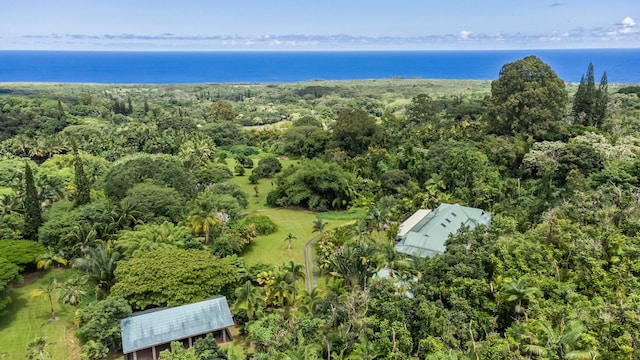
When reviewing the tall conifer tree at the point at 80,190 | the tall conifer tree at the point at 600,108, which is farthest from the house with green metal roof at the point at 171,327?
the tall conifer tree at the point at 600,108

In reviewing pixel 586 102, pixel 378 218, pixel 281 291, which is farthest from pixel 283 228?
pixel 586 102

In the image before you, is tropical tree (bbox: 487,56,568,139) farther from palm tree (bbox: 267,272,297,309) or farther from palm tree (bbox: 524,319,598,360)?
palm tree (bbox: 524,319,598,360)

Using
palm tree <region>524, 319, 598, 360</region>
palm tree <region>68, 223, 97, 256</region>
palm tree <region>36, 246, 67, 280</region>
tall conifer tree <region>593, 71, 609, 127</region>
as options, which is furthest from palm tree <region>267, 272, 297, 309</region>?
tall conifer tree <region>593, 71, 609, 127</region>

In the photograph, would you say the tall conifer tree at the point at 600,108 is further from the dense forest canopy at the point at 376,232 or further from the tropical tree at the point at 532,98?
the tropical tree at the point at 532,98

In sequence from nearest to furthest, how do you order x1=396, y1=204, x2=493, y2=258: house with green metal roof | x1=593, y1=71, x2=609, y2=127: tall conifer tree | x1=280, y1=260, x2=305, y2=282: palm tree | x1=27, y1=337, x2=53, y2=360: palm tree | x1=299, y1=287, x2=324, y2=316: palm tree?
x1=27, y1=337, x2=53, y2=360: palm tree < x1=299, y1=287, x2=324, y2=316: palm tree < x1=280, y1=260, x2=305, y2=282: palm tree < x1=396, y1=204, x2=493, y2=258: house with green metal roof < x1=593, y1=71, x2=609, y2=127: tall conifer tree

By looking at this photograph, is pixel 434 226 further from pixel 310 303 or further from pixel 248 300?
pixel 248 300

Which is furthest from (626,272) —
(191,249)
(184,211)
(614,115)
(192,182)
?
(614,115)

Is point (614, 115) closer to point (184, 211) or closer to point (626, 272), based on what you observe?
point (626, 272)
